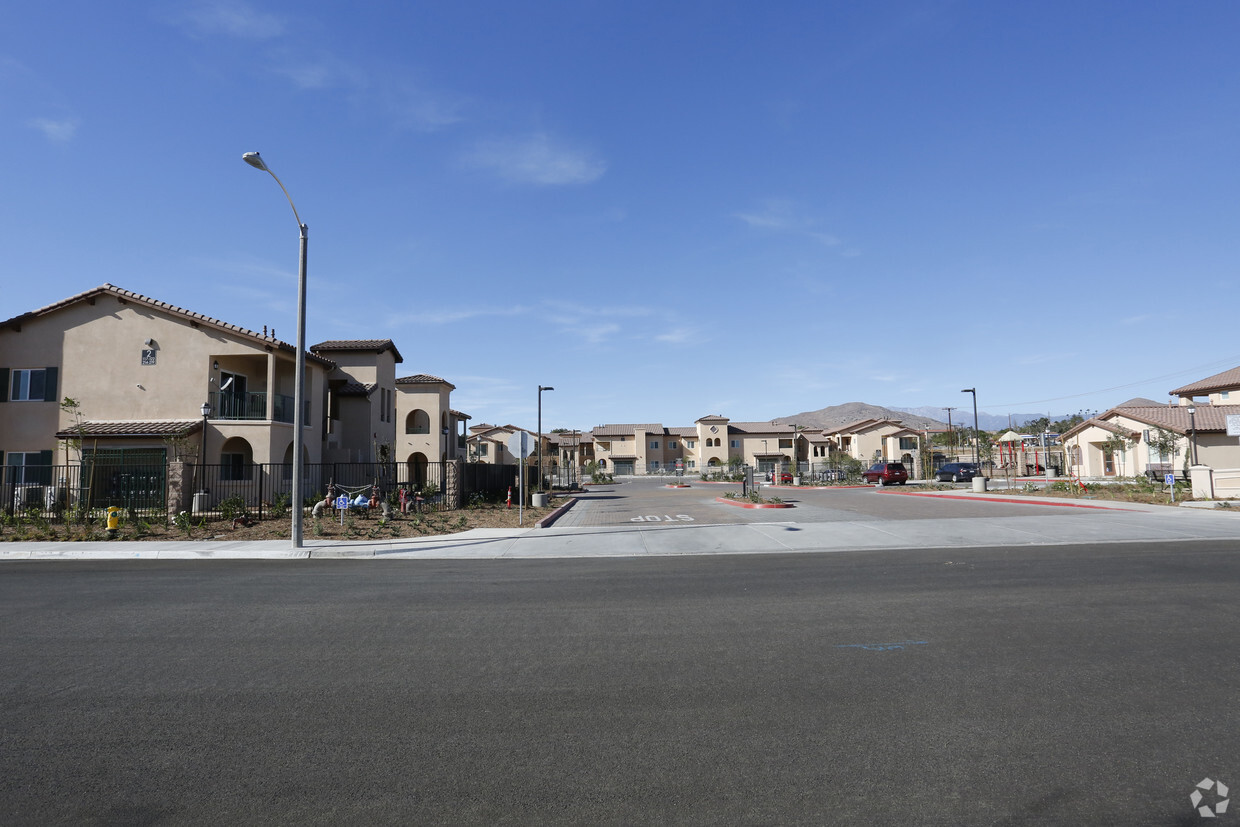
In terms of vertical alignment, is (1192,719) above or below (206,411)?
below

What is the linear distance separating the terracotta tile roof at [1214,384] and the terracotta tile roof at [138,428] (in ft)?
196

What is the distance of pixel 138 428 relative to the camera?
25.8 metres

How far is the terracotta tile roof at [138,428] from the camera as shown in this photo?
83.0 ft

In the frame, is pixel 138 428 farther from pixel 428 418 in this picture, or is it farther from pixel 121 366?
pixel 428 418

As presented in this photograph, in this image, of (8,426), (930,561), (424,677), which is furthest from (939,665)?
(8,426)

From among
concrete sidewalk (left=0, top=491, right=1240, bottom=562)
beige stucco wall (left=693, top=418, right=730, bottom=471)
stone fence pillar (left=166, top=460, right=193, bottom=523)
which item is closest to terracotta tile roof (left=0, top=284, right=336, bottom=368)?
stone fence pillar (left=166, top=460, right=193, bottom=523)

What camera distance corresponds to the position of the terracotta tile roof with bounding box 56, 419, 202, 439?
25312 millimetres

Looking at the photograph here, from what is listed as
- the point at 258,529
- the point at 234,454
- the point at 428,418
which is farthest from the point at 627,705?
the point at 428,418

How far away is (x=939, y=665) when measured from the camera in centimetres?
611

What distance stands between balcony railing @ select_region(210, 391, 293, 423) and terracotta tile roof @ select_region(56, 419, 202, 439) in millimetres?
928

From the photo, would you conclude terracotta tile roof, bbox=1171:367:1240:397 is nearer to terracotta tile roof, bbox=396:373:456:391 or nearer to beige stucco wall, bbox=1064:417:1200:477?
beige stucco wall, bbox=1064:417:1200:477

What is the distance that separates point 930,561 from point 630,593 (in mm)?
6158

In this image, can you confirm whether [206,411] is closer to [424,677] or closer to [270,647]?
[270,647]

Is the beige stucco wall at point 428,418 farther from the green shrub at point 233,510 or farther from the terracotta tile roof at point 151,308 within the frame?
the green shrub at point 233,510
